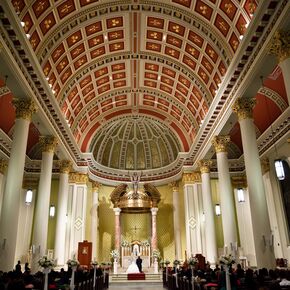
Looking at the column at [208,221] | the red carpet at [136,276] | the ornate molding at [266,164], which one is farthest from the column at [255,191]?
the red carpet at [136,276]

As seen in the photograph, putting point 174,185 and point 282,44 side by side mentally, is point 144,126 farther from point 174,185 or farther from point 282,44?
point 282,44

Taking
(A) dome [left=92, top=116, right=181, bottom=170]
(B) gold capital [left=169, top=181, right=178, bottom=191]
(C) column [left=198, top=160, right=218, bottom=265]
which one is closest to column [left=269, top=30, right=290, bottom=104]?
(C) column [left=198, top=160, right=218, bottom=265]

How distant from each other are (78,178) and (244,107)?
48.2 ft

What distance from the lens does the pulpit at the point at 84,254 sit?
21.1 m

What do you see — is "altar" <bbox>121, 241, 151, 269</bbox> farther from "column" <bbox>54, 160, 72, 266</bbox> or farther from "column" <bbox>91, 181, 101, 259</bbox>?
"column" <bbox>54, 160, 72, 266</bbox>

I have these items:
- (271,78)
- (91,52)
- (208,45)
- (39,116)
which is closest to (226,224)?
(271,78)

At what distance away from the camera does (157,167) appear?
29203 mm

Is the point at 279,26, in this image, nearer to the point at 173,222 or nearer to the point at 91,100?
the point at 91,100

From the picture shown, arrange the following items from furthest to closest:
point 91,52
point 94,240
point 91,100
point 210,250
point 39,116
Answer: point 94,240 → point 91,100 → point 210,250 → point 91,52 → point 39,116

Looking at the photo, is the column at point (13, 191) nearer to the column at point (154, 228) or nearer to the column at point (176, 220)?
the column at point (154, 228)

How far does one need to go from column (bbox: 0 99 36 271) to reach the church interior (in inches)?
1.8

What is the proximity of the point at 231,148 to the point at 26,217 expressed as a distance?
16.8 m

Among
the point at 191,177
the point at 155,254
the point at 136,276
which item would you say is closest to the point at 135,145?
the point at 191,177

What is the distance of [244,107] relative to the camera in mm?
13578
